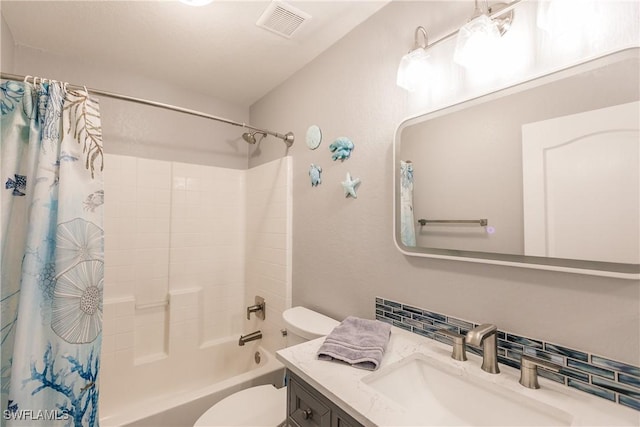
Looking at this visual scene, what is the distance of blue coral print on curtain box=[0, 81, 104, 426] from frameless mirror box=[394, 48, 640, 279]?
1319 mm

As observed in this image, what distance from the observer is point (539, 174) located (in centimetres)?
84

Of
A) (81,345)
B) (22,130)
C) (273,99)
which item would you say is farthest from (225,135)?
(81,345)

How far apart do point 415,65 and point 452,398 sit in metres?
1.19

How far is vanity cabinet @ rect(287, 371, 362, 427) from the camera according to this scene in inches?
31.0

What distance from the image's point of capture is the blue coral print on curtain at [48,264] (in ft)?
3.31

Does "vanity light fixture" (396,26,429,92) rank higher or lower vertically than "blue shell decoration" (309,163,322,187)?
higher

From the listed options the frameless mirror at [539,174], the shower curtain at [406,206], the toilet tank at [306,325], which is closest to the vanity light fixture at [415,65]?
the frameless mirror at [539,174]

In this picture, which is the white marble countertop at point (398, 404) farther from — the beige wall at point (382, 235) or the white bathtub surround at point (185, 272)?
the white bathtub surround at point (185, 272)

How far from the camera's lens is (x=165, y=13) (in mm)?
1389

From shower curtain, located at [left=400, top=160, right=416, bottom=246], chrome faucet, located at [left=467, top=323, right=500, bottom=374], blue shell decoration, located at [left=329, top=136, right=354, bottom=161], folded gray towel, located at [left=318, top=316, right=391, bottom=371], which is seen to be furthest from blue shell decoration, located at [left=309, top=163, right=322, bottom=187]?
chrome faucet, located at [left=467, top=323, right=500, bottom=374]

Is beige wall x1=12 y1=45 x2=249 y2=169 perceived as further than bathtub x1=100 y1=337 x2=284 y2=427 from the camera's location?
Yes

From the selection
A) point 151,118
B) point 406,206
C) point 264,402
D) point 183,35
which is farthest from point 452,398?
point 151,118

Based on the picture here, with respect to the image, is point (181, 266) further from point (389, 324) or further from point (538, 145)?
point (538, 145)

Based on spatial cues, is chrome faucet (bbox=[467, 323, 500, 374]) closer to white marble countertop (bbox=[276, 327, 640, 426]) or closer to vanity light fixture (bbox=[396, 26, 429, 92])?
white marble countertop (bbox=[276, 327, 640, 426])
